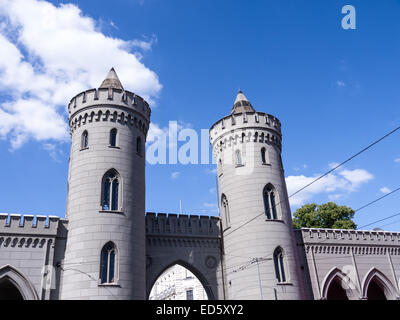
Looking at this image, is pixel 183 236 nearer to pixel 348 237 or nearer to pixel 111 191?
pixel 111 191

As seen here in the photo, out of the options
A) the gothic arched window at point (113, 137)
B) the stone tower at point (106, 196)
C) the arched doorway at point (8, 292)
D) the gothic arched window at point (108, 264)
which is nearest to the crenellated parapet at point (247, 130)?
the stone tower at point (106, 196)

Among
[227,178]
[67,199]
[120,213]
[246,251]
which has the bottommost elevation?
[246,251]

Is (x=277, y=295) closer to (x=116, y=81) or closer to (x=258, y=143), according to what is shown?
(x=258, y=143)

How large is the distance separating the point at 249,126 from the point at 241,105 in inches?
131

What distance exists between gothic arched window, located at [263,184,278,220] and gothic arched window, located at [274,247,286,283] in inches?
94.1

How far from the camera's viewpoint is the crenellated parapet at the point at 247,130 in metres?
28.9

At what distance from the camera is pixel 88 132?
24500 millimetres

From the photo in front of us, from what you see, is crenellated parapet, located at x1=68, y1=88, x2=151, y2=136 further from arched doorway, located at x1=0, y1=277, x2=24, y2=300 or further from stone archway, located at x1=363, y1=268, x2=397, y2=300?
stone archway, located at x1=363, y1=268, x2=397, y2=300

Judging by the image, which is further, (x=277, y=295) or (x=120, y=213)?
(x=277, y=295)

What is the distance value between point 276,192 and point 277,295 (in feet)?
23.6

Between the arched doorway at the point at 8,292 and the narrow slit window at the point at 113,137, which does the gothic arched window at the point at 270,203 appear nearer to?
the narrow slit window at the point at 113,137

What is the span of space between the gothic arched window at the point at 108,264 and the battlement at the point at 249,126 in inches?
498
